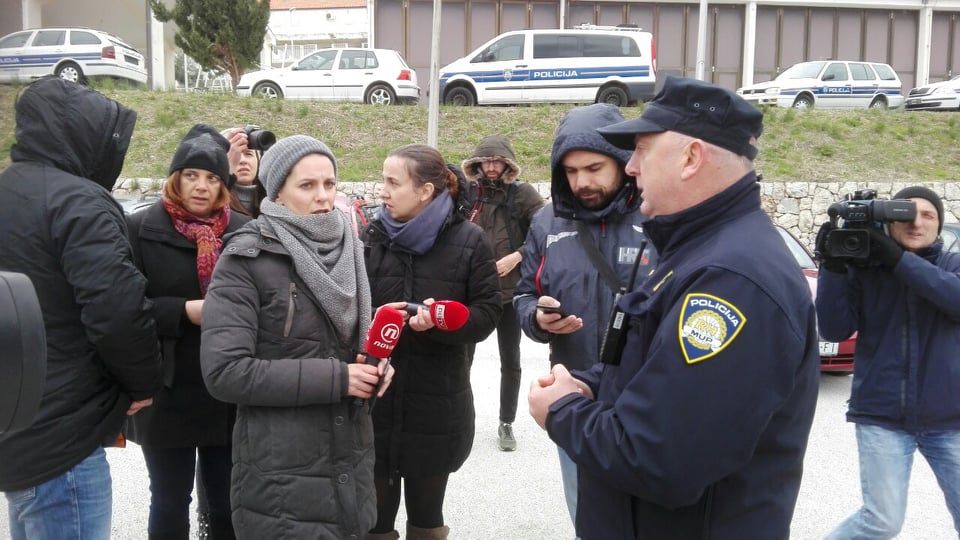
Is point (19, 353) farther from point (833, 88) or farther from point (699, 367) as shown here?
point (833, 88)

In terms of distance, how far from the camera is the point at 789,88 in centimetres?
2312

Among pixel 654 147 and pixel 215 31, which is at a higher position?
pixel 215 31

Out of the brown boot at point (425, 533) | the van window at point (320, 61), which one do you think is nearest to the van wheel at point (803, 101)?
the van window at point (320, 61)

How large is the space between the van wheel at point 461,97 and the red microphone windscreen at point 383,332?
60.4 feet

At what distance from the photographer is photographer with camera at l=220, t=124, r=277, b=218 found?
156 inches

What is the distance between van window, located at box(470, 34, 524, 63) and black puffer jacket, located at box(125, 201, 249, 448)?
59.0 ft

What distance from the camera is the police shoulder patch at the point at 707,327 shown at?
5.34 feet

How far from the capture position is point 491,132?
59.7ft

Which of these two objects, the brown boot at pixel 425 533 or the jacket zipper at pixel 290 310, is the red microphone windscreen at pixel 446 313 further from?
the brown boot at pixel 425 533

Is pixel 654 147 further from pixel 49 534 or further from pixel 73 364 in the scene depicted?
pixel 49 534

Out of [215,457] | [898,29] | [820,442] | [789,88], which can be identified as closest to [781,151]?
[789,88]

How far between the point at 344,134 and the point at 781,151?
388 inches

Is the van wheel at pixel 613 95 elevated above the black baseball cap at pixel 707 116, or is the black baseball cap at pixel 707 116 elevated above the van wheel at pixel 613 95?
the van wheel at pixel 613 95

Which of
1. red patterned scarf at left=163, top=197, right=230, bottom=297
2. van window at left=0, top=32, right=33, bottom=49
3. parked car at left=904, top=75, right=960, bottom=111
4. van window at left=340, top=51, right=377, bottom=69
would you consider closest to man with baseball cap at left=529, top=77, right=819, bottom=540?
red patterned scarf at left=163, top=197, right=230, bottom=297
